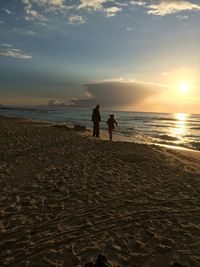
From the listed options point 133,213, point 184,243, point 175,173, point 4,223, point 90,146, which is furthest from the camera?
point 90,146

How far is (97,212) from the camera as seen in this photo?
275 inches

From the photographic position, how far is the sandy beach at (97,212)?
522 cm

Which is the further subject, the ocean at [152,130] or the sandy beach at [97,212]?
the ocean at [152,130]

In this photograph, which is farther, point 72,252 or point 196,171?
point 196,171

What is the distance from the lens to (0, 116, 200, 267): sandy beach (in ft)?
17.1

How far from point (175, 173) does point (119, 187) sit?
10.2 ft

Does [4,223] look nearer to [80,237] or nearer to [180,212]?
[80,237]

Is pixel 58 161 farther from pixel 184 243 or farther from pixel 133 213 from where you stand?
pixel 184 243

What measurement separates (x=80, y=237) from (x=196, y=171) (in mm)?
7334

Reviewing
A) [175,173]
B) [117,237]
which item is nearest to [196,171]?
[175,173]

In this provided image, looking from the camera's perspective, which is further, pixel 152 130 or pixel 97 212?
pixel 152 130

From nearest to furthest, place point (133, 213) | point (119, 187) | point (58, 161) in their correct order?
point (133, 213), point (119, 187), point (58, 161)

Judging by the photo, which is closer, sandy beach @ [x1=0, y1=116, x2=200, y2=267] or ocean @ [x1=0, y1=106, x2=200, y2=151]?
sandy beach @ [x1=0, y1=116, x2=200, y2=267]

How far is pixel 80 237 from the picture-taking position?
579 centimetres
